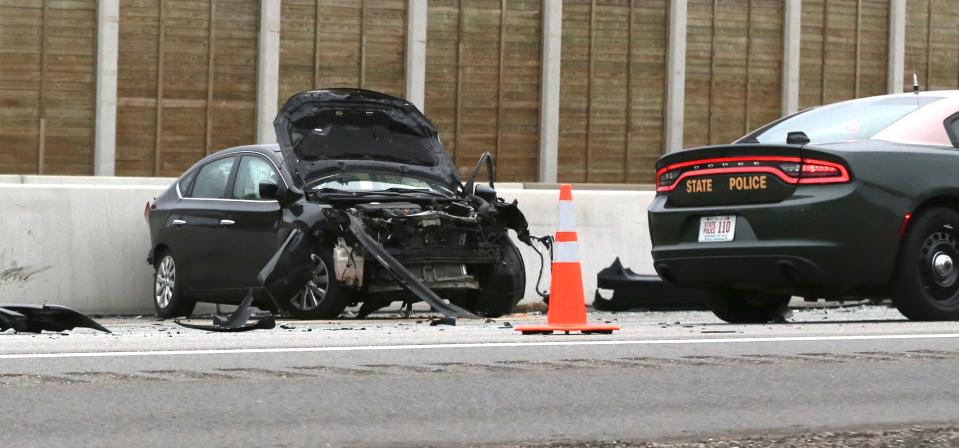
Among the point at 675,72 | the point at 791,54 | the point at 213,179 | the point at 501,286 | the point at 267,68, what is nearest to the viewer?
the point at 501,286

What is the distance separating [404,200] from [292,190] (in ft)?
2.79

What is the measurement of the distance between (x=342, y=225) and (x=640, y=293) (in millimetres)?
3953

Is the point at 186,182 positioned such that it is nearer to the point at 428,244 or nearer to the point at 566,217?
the point at 428,244

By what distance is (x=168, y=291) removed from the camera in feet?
48.9

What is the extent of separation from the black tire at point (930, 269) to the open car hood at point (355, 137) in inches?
157

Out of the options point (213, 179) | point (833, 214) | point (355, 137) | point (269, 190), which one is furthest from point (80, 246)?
point (833, 214)

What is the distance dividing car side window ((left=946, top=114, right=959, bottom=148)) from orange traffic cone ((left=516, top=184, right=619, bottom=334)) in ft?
9.00

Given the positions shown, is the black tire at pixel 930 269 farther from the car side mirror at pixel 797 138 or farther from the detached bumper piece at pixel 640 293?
the detached bumper piece at pixel 640 293

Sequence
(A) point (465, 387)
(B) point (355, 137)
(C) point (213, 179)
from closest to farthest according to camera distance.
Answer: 1. (A) point (465, 387)
2. (B) point (355, 137)
3. (C) point (213, 179)

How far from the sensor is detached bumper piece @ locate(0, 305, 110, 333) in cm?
1085

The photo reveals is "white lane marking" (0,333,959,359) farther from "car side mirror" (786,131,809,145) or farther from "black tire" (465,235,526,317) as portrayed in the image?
"black tire" (465,235,526,317)

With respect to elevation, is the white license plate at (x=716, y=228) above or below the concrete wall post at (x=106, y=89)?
below

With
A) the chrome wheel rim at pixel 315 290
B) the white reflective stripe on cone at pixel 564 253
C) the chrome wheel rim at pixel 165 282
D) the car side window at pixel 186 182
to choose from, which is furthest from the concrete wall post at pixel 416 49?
the white reflective stripe on cone at pixel 564 253

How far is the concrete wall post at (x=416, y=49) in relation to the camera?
31672 millimetres
